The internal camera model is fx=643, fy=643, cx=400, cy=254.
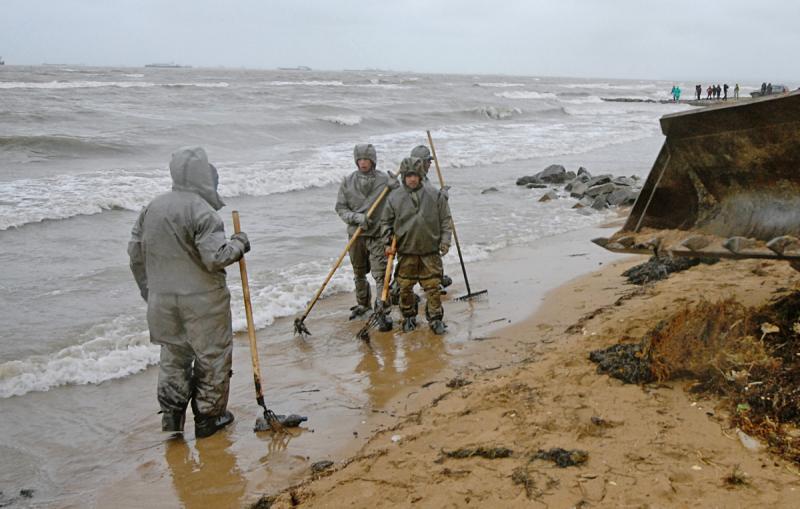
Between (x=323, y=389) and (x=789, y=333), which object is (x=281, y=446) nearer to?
(x=323, y=389)

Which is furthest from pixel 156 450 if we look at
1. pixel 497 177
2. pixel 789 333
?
pixel 497 177

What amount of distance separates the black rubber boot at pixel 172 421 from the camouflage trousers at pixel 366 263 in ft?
9.34

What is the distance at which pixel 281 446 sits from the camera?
4395 millimetres

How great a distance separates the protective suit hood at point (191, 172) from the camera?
436 cm

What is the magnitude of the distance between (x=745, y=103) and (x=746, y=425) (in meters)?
2.59

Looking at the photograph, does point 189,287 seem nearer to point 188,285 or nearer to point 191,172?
point 188,285

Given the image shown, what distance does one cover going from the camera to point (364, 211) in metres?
7.18

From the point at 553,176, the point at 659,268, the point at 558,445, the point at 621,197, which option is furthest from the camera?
the point at 553,176

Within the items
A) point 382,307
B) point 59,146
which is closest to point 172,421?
point 382,307

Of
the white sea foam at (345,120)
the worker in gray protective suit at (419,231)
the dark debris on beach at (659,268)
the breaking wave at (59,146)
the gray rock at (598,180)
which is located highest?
the white sea foam at (345,120)

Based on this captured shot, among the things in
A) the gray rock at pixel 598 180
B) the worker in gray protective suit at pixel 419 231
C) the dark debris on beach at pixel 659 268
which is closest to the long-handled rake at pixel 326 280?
the worker in gray protective suit at pixel 419 231

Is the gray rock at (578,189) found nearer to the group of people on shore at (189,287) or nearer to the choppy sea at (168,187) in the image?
the choppy sea at (168,187)

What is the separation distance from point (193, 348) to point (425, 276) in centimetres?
269

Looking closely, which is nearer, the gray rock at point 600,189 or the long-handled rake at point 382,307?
the long-handled rake at point 382,307
